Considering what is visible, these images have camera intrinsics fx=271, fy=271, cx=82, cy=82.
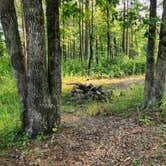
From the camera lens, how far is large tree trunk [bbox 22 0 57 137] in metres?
4.64

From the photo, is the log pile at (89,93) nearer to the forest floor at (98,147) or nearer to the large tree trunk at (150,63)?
the large tree trunk at (150,63)

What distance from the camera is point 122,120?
6.05 meters

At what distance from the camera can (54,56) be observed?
519 centimetres

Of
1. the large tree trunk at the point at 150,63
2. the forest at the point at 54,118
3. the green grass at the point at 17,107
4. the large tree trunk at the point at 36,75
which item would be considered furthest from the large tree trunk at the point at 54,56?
the large tree trunk at the point at 150,63

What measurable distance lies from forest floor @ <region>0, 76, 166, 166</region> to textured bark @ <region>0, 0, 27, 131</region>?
31.7 inches

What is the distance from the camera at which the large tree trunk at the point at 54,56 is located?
16.6ft

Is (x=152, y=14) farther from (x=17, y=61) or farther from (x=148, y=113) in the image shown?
(x=17, y=61)

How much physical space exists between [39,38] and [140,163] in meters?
2.66

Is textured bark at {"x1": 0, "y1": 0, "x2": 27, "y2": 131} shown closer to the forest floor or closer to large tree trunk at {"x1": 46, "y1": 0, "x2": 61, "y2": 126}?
large tree trunk at {"x1": 46, "y1": 0, "x2": 61, "y2": 126}

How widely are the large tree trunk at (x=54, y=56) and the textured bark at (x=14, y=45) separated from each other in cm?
51

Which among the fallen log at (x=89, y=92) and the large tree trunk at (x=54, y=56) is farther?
the fallen log at (x=89, y=92)

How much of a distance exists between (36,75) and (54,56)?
1.91 feet

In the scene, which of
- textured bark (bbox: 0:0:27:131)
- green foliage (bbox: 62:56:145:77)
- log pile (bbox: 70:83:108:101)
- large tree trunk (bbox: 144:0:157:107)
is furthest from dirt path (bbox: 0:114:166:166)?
green foliage (bbox: 62:56:145:77)

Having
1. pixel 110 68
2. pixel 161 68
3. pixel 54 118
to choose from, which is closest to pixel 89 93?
pixel 161 68
